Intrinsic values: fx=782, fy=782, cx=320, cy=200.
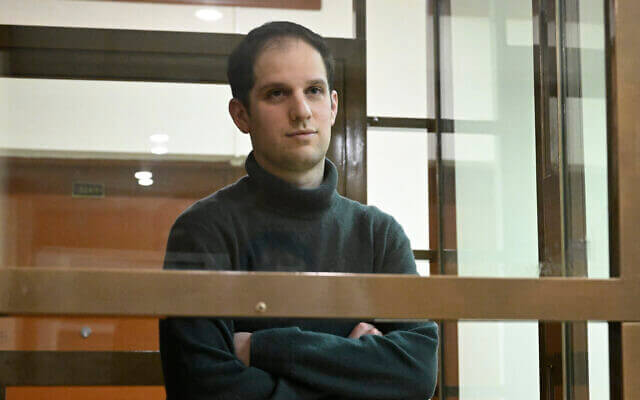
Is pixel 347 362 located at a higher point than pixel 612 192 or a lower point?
lower

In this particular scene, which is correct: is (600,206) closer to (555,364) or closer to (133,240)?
(555,364)

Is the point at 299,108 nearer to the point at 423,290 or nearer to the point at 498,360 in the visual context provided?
the point at 423,290

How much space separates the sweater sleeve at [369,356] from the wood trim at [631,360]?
7.8 inches

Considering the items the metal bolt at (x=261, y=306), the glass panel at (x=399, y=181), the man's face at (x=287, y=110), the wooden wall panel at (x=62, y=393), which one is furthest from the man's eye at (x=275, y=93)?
the wooden wall panel at (x=62, y=393)

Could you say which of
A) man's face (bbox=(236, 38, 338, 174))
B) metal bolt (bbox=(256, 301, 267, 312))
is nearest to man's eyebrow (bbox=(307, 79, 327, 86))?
man's face (bbox=(236, 38, 338, 174))

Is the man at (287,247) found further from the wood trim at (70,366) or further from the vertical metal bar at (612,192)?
the vertical metal bar at (612,192)

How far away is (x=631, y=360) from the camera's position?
A: 2.67 feet

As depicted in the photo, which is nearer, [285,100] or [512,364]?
[285,100]

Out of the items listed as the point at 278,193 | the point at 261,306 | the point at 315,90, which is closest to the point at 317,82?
the point at 315,90

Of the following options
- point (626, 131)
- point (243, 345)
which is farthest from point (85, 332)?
point (626, 131)

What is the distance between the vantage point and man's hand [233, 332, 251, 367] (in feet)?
2.50

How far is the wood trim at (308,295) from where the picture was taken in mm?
743

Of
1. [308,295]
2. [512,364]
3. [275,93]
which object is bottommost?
[512,364]

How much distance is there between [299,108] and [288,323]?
8.5 inches
